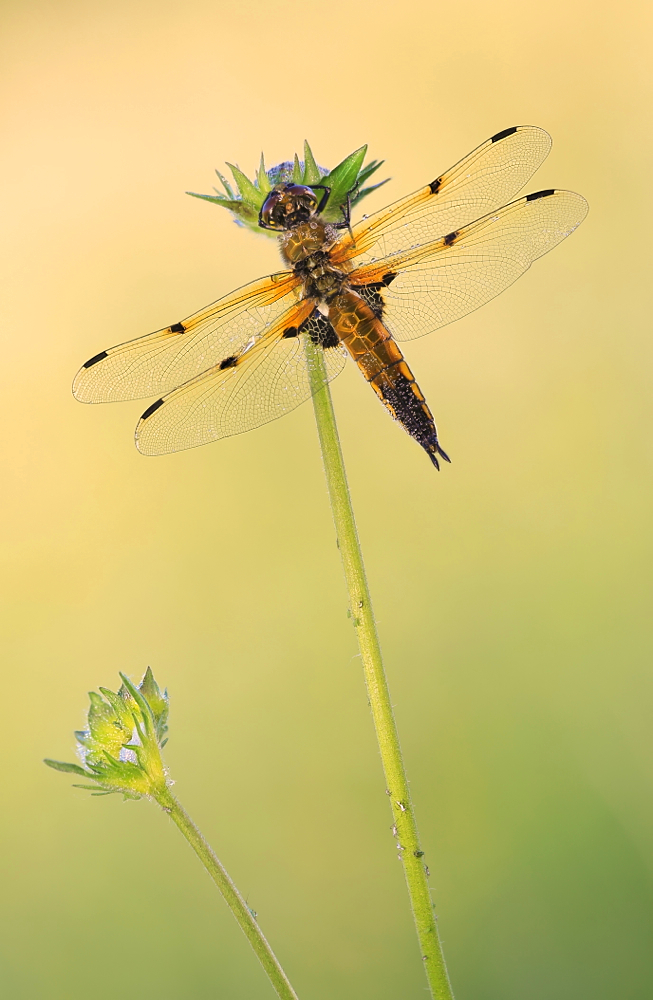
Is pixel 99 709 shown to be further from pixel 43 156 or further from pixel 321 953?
pixel 43 156

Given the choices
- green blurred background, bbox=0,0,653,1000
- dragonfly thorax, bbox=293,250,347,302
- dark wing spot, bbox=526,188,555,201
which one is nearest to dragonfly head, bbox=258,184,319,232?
dragonfly thorax, bbox=293,250,347,302

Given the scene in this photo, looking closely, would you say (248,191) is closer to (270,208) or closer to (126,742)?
(270,208)

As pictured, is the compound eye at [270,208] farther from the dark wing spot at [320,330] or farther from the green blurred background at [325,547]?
the green blurred background at [325,547]

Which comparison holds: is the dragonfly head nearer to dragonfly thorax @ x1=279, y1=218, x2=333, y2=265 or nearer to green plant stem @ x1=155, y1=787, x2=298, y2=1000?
dragonfly thorax @ x1=279, y1=218, x2=333, y2=265

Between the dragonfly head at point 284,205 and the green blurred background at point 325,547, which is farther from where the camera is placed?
the green blurred background at point 325,547

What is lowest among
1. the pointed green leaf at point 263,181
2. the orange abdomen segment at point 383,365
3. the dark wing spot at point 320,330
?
the orange abdomen segment at point 383,365

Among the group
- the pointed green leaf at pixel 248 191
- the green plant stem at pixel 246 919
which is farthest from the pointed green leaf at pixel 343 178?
the green plant stem at pixel 246 919
